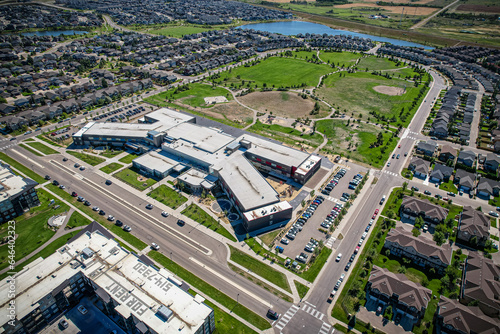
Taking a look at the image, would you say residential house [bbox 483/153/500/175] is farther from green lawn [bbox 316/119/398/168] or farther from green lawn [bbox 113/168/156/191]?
green lawn [bbox 113/168/156/191]

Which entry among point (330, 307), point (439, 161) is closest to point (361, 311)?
point (330, 307)

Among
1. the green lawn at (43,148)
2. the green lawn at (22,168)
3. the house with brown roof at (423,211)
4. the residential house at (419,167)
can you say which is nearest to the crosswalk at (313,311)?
the house with brown roof at (423,211)

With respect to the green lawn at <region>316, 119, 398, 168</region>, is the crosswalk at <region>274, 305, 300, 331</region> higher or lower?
lower

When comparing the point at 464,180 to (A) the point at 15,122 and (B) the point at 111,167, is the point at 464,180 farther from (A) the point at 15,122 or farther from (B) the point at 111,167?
(A) the point at 15,122

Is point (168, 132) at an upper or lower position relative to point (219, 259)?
upper

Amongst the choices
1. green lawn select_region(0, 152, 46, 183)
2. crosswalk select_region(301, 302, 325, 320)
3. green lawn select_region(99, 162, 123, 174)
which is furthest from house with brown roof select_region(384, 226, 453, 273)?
green lawn select_region(0, 152, 46, 183)

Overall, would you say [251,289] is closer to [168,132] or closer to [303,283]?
[303,283]

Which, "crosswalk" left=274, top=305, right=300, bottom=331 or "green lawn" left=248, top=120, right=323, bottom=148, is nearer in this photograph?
"crosswalk" left=274, top=305, right=300, bottom=331

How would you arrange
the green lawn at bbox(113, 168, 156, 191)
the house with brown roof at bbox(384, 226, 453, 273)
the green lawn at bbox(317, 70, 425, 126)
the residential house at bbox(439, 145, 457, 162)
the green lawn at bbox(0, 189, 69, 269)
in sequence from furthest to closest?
the green lawn at bbox(317, 70, 425, 126), the residential house at bbox(439, 145, 457, 162), the green lawn at bbox(113, 168, 156, 191), the green lawn at bbox(0, 189, 69, 269), the house with brown roof at bbox(384, 226, 453, 273)
